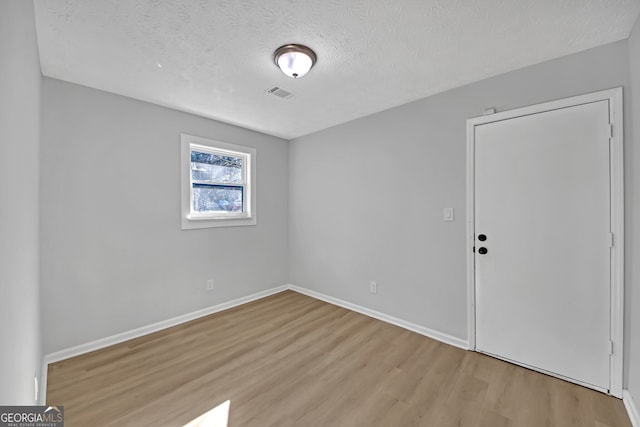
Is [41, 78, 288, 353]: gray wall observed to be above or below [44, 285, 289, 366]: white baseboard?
above

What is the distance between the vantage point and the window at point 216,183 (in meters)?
3.03

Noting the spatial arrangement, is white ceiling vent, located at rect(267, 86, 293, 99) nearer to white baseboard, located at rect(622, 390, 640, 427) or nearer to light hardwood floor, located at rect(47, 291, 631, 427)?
light hardwood floor, located at rect(47, 291, 631, 427)

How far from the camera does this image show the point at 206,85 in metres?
2.37

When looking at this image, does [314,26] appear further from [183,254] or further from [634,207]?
[183,254]

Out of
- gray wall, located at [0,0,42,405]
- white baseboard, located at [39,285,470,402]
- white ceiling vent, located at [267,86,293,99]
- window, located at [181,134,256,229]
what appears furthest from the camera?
window, located at [181,134,256,229]

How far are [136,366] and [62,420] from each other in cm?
58

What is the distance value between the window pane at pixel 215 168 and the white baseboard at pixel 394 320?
2.06 metres

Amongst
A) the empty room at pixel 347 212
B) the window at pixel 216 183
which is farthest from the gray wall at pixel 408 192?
the window at pixel 216 183

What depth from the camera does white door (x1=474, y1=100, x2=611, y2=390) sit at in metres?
1.82

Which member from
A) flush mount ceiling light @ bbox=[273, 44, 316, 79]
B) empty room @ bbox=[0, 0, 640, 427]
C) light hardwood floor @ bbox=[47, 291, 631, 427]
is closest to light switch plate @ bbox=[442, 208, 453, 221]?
empty room @ bbox=[0, 0, 640, 427]

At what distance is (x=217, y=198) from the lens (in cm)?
341

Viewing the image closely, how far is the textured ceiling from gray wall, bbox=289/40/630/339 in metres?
0.20

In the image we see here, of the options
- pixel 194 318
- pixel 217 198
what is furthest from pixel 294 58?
pixel 194 318

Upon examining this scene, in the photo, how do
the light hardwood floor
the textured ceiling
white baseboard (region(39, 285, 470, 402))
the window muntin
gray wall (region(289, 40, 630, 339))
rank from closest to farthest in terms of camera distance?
the textured ceiling → the light hardwood floor → gray wall (region(289, 40, 630, 339)) → white baseboard (region(39, 285, 470, 402)) → the window muntin
